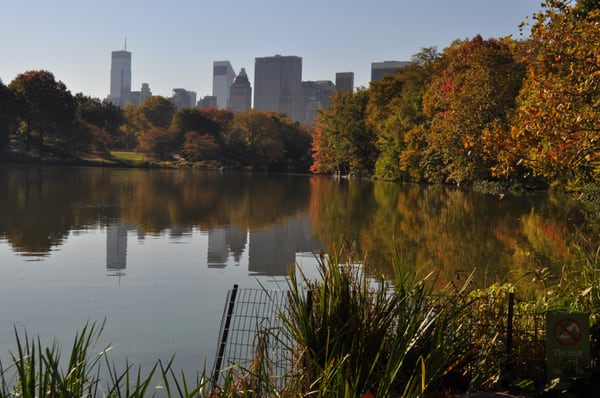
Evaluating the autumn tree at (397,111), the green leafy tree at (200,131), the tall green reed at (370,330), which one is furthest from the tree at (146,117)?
the tall green reed at (370,330)

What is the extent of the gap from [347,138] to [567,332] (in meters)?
54.8

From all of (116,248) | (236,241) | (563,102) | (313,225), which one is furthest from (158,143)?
(563,102)

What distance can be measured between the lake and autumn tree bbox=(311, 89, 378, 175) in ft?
98.5

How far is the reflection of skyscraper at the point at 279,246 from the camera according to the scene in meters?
12.0

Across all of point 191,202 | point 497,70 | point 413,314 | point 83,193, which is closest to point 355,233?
point 191,202

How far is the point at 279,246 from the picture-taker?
1487 centimetres

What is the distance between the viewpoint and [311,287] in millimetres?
4656

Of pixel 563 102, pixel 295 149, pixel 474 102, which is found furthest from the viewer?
pixel 295 149

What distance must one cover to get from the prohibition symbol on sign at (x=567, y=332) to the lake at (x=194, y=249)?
729 millimetres

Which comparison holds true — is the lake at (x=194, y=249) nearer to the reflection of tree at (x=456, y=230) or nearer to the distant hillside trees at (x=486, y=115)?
the reflection of tree at (x=456, y=230)

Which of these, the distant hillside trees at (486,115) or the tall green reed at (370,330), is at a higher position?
the distant hillside trees at (486,115)

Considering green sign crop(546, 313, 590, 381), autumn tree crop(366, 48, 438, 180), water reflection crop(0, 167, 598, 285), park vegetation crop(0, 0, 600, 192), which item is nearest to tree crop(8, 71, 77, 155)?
park vegetation crop(0, 0, 600, 192)

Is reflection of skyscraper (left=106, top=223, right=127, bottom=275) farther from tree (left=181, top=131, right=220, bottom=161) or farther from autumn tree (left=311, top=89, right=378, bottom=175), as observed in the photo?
tree (left=181, top=131, right=220, bottom=161)

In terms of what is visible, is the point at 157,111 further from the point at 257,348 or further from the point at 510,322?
the point at 257,348
